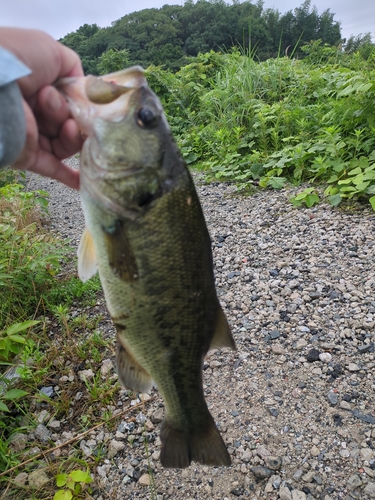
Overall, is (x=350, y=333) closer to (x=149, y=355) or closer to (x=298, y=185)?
(x=149, y=355)

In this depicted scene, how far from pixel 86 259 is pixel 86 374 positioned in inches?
74.2

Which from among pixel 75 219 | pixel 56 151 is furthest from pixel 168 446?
pixel 75 219

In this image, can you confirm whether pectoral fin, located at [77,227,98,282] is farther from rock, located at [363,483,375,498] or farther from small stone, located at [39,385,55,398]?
rock, located at [363,483,375,498]

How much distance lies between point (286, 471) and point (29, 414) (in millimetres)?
1970

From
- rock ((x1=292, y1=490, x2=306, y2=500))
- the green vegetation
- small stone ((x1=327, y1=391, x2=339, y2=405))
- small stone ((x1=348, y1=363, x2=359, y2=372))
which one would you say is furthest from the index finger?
the green vegetation

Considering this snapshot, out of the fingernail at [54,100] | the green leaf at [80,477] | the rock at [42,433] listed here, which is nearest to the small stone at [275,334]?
the green leaf at [80,477]

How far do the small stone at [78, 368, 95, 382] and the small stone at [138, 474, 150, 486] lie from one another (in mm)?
964

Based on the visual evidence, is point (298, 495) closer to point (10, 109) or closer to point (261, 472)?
point (261, 472)

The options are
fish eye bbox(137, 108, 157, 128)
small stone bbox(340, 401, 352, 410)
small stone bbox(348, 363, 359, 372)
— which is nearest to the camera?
fish eye bbox(137, 108, 157, 128)

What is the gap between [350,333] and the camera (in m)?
3.32

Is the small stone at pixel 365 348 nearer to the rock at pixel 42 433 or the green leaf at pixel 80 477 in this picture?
the green leaf at pixel 80 477

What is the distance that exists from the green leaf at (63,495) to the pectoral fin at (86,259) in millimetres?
1469

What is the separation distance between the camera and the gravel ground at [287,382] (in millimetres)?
2451

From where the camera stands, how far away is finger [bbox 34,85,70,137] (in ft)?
5.21
